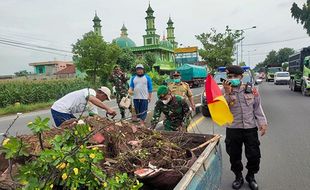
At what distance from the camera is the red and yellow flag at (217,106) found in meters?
4.32

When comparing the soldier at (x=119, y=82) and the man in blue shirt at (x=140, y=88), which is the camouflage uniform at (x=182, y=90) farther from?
the soldier at (x=119, y=82)

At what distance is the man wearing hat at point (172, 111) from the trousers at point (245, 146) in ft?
2.52

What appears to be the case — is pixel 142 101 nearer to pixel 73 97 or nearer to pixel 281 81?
pixel 73 97

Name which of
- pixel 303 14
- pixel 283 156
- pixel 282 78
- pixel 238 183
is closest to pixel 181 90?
pixel 283 156

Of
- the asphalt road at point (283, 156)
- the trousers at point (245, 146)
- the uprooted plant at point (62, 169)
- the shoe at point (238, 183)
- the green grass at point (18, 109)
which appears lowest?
the green grass at point (18, 109)

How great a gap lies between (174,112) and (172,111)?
0.12ft

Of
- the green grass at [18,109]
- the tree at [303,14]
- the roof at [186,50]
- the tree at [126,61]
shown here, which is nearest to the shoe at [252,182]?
the green grass at [18,109]

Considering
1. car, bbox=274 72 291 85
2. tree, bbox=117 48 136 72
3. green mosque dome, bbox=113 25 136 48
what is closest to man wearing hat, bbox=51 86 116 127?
tree, bbox=117 48 136 72

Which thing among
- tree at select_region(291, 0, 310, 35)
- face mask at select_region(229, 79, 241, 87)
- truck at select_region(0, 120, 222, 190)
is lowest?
truck at select_region(0, 120, 222, 190)

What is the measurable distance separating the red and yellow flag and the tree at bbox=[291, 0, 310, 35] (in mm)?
46158

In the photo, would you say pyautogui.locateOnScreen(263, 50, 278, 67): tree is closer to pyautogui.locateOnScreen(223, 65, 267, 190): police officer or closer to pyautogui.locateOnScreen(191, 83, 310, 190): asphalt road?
pyautogui.locateOnScreen(191, 83, 310, 190): asphalt road

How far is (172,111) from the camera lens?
205 inches

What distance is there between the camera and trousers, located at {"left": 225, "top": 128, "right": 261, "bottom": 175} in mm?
4676

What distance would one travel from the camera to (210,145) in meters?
3.69
